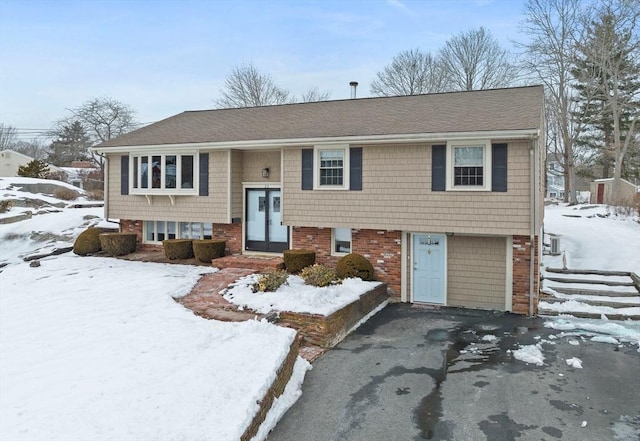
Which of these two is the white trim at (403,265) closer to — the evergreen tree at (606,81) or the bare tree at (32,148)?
the evergreen tree at (606,81)

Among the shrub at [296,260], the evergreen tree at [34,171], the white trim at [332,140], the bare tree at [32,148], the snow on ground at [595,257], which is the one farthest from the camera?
the bare tree at [32,148]

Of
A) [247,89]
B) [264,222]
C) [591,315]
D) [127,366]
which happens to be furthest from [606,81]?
[127,366]

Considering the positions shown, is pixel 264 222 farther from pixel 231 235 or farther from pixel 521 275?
pixel 521 275

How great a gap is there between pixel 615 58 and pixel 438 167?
24567 mm

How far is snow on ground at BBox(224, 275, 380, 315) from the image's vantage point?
927 centimetres

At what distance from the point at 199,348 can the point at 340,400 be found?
7.51 feet

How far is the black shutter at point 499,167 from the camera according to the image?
11.2 meters

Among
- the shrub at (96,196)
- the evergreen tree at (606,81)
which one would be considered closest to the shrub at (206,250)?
the shrub at (96,196)

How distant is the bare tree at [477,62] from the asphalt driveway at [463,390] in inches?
1141

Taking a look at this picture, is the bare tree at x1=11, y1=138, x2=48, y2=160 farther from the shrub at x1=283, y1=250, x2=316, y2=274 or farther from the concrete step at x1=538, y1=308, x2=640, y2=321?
the concrete step at x1=538, y1=308, x2=640, y2=321

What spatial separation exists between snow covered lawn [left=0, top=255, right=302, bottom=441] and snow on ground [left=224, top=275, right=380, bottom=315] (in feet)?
4.15

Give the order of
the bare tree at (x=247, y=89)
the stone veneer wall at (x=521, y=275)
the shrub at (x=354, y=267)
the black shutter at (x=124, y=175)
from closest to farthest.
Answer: the stone veneer wall at (x=521, y=275), the shrub at (x=354, y=267), the black shutter at (x=124, y=175), the bare tree at (x=247, y=89)

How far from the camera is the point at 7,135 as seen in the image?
204ft

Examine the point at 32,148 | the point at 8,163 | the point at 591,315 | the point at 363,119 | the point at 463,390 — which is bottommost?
the point at 463,390
